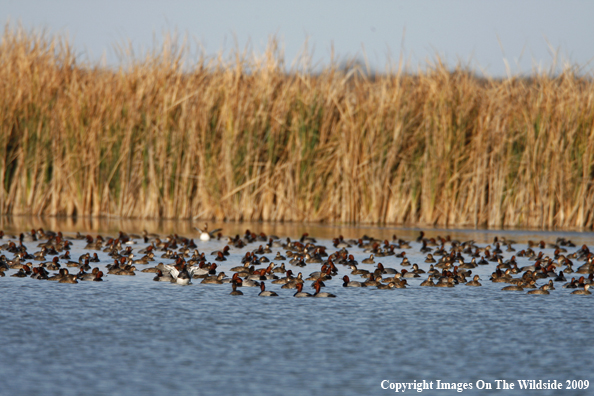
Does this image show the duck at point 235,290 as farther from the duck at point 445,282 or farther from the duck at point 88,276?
A: the duck at point 445,282

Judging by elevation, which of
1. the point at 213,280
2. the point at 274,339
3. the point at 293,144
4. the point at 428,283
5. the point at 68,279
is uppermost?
the point at 293,144

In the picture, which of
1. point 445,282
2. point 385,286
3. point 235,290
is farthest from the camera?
point 445,282

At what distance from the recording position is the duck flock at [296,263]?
35.8 feet

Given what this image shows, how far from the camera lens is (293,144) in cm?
2014

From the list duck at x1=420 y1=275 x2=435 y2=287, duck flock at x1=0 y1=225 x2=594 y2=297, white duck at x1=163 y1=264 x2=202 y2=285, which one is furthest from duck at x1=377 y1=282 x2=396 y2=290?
white duck at x1=163 y1=264 x2=202 y2=285

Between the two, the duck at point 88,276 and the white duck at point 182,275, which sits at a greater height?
the white duck at point 182,275

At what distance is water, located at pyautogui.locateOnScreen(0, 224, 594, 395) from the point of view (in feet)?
20.7

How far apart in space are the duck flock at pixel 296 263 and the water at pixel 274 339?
0.23 meters

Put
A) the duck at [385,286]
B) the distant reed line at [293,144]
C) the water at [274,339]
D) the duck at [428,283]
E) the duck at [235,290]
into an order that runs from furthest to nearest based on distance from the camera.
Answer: the distant reed line at [293,144]
the duck at [428,283]
the duck at [385,286]
the duck at [235,290]
the water at [274,339]

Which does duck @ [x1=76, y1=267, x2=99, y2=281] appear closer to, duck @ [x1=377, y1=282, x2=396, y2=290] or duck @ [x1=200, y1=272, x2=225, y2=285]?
duck @ [x1=200, y1=272, x2=225, y2=285]

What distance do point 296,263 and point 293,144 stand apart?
7.37 m

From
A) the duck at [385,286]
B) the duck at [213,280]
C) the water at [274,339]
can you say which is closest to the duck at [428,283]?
the water at [274,339]


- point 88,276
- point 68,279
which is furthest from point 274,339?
point 88,276

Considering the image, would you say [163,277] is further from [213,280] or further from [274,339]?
[274,339]
